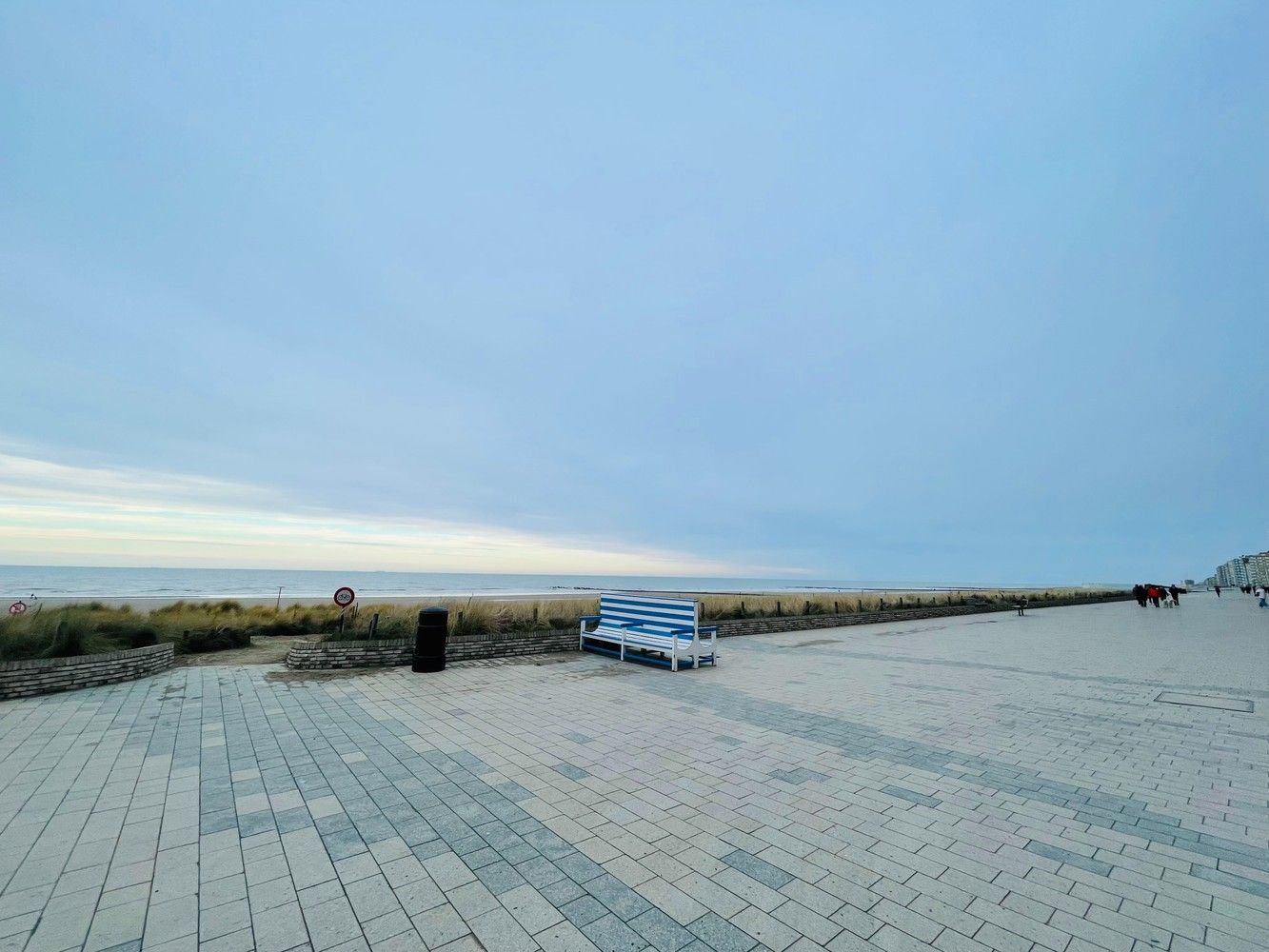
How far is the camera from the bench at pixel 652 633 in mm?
9273

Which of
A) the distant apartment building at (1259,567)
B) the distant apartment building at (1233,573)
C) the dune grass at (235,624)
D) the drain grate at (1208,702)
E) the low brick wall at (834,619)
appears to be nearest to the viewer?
the drain grate at (1208,702)

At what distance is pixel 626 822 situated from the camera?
366 centimetres

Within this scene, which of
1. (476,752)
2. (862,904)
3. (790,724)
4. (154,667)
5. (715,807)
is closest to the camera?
(862,904)

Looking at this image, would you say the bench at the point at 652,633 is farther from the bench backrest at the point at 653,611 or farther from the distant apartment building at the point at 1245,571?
the distant apartment building at the point at 1245,571

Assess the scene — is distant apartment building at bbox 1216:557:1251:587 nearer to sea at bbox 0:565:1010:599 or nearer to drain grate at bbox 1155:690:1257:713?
sea at bbox 0:565:1010:599

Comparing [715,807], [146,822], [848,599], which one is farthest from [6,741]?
[848,599]

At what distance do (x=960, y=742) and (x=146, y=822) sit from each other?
6.84 metres

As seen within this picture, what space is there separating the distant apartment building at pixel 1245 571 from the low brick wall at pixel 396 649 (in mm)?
132700

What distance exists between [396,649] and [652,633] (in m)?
4.44

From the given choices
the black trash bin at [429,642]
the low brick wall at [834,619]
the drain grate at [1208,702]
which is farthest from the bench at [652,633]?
the drain grate at [1208,702]

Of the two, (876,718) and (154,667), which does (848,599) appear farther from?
(154,667)

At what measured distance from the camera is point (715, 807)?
12.7 feet

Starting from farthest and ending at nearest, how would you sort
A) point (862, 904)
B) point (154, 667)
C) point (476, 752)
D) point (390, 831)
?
point (154, 667) < point (476, 752) < point (390, 831) < point (862, 904)

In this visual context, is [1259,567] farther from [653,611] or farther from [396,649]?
[396,649]
